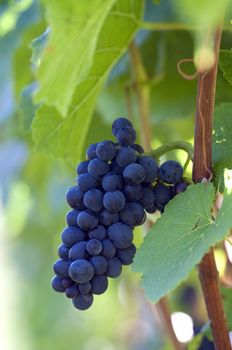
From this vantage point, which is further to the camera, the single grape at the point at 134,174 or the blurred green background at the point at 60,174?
the blurred green background at the point at 60,174

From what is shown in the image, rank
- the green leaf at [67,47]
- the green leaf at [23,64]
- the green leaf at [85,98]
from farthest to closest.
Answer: the green leaf at [23,64] → the green leaf at [85,98] → the green leaf at [67,47]

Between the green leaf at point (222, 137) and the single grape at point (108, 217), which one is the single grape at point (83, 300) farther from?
the green leaf at point (222, 137)

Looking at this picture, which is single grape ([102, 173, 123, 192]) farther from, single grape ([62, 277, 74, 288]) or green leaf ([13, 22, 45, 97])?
green leaf ([13, 22, 45, 97])

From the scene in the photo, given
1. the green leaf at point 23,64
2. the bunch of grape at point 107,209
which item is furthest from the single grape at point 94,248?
the green leaf at point 23,64

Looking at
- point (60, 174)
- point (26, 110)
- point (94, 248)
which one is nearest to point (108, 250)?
point (94, 248)

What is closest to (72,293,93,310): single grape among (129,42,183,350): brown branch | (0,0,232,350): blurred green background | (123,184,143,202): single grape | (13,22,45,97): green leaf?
(123,184,143,202): single grape

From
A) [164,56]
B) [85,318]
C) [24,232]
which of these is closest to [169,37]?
[164,56]

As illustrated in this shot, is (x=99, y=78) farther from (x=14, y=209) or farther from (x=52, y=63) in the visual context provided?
(x=14, y=209)
